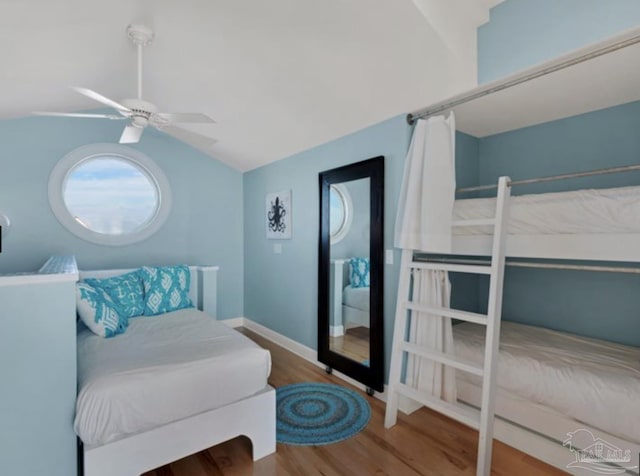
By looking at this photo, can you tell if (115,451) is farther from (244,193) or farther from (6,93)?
(244,193)

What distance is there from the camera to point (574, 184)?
104 inches

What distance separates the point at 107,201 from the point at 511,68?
13.1ft

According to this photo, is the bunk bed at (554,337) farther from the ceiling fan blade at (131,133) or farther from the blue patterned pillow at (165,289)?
the blue patterned pillow at (165,289)

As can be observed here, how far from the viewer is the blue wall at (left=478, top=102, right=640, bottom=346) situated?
7.63 feet

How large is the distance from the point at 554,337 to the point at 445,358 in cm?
115

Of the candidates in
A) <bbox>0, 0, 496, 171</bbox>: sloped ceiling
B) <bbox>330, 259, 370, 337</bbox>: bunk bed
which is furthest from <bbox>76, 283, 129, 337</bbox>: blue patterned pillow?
<bbox>330, 259, 370, 337</bbox>: bunk bed

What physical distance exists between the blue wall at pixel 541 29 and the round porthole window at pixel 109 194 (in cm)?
353

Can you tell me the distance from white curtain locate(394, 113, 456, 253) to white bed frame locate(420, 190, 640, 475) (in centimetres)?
18

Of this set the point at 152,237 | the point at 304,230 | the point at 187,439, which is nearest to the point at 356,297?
the point at 304,230

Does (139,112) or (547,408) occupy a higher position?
(139,112)

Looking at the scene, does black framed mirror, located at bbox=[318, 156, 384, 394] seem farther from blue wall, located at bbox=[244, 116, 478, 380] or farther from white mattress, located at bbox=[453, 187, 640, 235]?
white mattress, located at bbox=[453, 187, 640, 235]

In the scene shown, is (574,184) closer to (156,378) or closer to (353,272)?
(353,272)

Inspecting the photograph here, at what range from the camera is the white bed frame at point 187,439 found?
1.48 metres

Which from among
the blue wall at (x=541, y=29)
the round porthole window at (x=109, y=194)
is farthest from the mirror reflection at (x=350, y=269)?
the round porthole window at (x=109, y=194)
